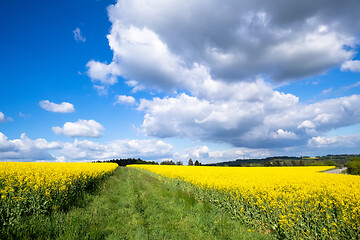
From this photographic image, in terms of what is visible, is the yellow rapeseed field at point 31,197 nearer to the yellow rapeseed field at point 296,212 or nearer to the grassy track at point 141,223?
the grassy track at point 141,223

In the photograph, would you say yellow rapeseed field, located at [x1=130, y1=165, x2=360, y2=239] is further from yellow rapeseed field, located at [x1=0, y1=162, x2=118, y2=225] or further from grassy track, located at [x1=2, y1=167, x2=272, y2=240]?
yellow rapeseed field, located at [x1=0, y1=162, x2=118, y2=225]

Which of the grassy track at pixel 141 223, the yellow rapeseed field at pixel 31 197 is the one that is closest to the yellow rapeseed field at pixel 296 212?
the grassy track at pixel 141 223

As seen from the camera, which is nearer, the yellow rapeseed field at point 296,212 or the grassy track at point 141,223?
the grassy track at point 141,223

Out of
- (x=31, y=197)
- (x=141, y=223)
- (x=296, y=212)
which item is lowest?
(x=141, y=223)

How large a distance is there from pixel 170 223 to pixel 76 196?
6317 millimetres

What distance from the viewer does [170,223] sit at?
8180mm

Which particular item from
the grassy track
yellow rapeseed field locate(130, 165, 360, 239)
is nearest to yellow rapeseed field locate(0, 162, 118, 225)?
the grassy track

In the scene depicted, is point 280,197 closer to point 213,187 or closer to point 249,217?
point 249,217

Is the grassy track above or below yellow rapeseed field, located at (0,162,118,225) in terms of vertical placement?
below

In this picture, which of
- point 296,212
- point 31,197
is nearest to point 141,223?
point 31,197

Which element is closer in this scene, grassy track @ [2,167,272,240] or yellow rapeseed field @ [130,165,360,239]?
grassy track @ [2,167,272,240]

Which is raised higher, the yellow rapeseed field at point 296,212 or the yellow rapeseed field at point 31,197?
the yellow rapeseed field at point 31,197

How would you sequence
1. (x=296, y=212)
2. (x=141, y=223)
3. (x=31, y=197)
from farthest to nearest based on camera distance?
(x=141, y=223) → (x=31, y=197) → (x=296, y=212)

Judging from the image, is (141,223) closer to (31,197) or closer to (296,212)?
(31,197)
